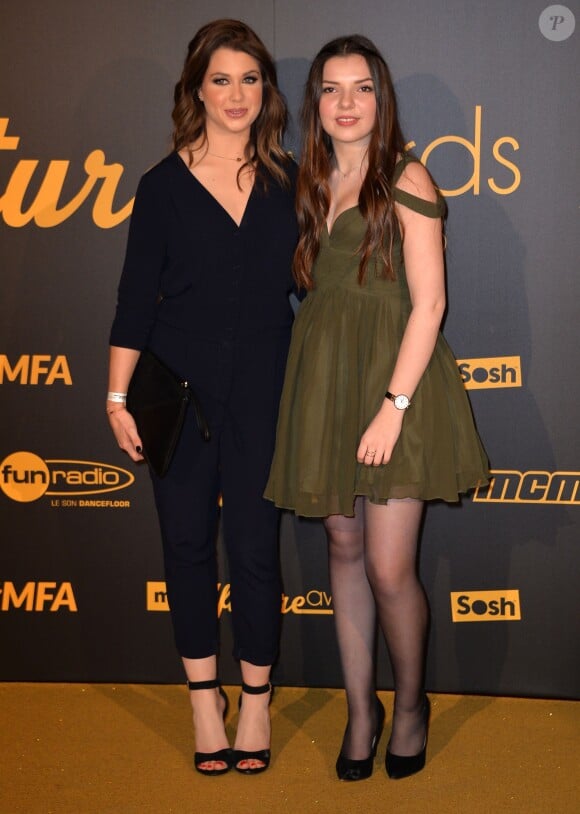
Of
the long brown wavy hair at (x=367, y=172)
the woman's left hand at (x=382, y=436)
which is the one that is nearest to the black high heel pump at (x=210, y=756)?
the woman's left hand at (x=382, y=436)

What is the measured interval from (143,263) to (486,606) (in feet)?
4.81

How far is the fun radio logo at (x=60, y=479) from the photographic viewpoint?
301 centimetres

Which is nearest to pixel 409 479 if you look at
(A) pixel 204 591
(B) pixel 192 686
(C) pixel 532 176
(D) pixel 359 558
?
(D) pixel 359 558

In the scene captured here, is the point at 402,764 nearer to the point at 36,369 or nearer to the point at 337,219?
the point at 337,219

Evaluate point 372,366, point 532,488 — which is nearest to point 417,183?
point 372,366

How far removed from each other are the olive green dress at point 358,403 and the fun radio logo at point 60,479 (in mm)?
812

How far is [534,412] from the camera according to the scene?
2.86m

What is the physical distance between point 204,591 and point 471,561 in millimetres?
867

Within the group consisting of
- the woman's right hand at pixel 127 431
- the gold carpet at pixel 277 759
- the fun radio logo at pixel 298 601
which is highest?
the woman's right hand at pixel 127 431

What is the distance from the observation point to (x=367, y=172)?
2.27 metres

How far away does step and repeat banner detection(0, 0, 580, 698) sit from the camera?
2738mm

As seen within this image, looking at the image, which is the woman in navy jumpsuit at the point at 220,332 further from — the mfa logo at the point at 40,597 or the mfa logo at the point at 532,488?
the mfa logo at the point at 532,488

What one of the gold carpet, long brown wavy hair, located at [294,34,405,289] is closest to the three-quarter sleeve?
long brown wavy hair, located at [294,34,405,289]

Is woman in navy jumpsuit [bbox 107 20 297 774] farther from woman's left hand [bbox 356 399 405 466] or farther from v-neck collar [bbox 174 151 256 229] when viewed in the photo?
woman's left hand [bbox 356 399 405 466]
